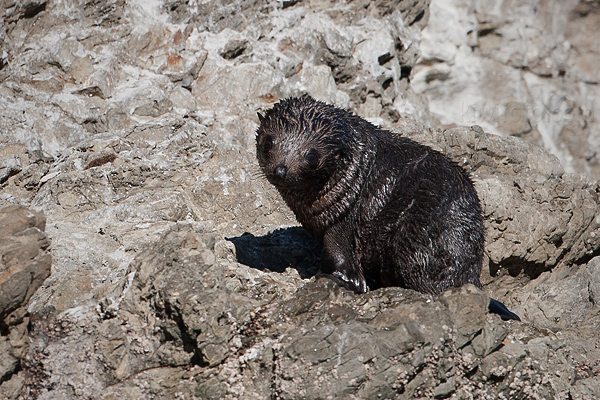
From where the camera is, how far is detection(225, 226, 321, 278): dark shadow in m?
6.58

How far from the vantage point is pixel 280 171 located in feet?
18.7

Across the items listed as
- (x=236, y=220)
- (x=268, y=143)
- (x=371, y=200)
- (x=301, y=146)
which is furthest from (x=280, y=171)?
(x=236, y=220)

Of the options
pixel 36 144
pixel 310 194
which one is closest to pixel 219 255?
pixel 310 194

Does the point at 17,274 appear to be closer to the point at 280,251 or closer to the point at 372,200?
the point at 280,251

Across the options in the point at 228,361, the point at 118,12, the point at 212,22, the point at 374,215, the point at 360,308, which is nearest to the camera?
the point at 228,361

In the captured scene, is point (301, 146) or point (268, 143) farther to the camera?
point (268, 143)

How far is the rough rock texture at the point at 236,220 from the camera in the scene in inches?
191

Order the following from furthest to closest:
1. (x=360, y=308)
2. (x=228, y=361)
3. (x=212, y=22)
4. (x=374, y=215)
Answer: (x=212, y=22) < (x=374, y=215) < (x=360, y=308) < (x=228, y=361)

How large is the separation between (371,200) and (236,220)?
2201mm

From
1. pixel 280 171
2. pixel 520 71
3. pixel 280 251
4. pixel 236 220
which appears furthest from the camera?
pixel 520 71

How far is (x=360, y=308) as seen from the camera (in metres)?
5.21

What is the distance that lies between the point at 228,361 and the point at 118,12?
6.20 meters

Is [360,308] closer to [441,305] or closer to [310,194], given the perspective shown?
[441,305]

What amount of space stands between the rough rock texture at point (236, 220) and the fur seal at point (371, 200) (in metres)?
0.56
